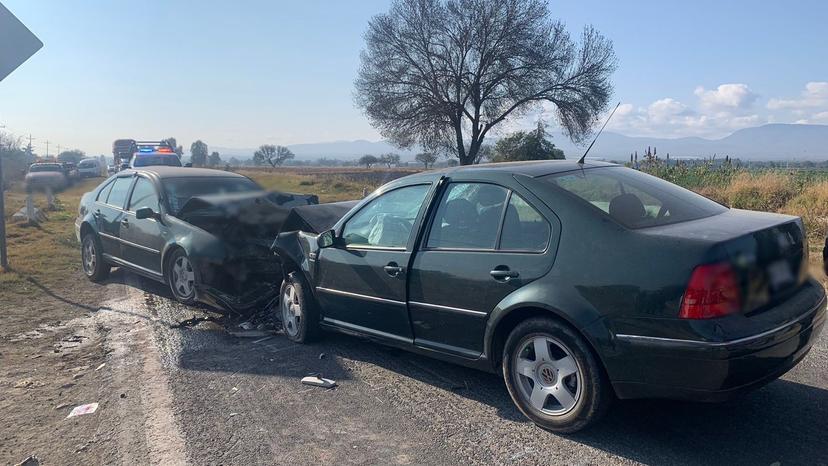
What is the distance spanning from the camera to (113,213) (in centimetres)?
859

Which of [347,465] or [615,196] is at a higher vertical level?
[615,196]

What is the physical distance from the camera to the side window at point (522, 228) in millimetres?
3773

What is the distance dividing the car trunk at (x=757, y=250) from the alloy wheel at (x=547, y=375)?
0.84 m

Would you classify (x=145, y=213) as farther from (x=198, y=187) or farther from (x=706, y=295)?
(x=706, y=295)

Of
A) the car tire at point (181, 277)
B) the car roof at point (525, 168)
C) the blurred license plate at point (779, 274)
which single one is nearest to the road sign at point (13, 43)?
the car tire at point (181, 277)

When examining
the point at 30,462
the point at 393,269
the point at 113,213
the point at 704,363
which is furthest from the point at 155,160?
the point at 704,363

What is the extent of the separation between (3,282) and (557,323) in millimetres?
7941

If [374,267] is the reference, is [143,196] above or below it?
above

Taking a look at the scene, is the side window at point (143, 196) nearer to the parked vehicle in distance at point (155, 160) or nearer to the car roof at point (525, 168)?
the car roof at point (525, 168)

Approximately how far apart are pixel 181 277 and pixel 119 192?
8.09 ft

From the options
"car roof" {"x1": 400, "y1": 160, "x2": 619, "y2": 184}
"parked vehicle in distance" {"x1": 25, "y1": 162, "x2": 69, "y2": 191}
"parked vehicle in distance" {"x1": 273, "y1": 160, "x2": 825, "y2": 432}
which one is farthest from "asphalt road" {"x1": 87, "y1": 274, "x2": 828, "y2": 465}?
"parked vehicle in distance" {"x1": 25, "y1": 162, "x2": 69, "y2": 191}

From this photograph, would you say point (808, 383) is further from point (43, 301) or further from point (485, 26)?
point (485, 26)

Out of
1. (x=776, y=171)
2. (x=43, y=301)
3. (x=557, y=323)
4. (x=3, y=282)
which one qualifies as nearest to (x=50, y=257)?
(x=3, y=282)

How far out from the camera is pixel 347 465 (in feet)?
11.3
